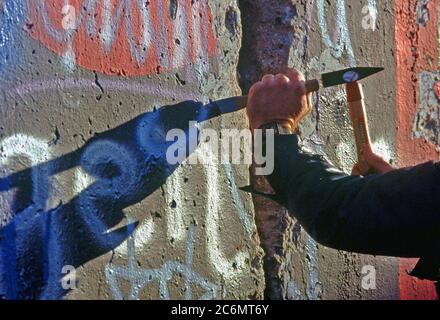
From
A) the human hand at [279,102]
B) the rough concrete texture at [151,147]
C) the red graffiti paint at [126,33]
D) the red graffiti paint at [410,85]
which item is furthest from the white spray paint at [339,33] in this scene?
the human hand at [279,102]

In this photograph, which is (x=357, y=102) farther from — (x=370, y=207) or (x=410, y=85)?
(x=410, y=85)

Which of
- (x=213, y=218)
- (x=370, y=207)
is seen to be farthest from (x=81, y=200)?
(x=370, y=207)

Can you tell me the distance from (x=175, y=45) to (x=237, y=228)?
0.72 metres

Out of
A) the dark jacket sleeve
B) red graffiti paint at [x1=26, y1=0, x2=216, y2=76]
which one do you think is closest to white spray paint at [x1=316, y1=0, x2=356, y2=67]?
red graffiti paint at [x1=26, y1=0, x2=216, y2=76]

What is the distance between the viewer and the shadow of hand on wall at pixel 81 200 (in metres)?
2.10

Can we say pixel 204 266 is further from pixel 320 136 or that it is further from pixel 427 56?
pixel 427 56

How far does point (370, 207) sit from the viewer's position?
6.23 ft

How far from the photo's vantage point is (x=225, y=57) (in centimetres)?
272

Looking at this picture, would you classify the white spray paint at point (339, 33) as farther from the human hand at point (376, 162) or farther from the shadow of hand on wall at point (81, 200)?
the human hand at point (376, 162)

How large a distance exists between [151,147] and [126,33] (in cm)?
39

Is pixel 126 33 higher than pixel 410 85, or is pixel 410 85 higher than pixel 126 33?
pixel 410 85

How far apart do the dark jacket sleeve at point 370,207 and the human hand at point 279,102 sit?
17 centimetres
